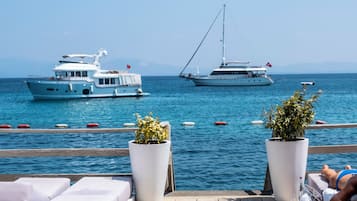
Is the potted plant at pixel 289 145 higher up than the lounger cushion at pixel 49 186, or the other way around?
the potted plant at pixel 289 145

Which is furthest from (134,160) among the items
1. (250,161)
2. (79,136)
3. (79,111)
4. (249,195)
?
(79,111)

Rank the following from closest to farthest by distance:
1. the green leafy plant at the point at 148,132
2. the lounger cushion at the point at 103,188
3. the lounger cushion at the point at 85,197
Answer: the lounger cushion at the point at 85,197 → the lounger cushion at the point at 103,188 → the green leafy plant at the point at 148,132

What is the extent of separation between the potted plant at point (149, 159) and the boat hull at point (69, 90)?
5310cm

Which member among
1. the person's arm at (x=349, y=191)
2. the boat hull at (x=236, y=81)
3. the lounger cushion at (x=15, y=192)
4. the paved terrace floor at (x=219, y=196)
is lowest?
the boat hull at (x=236, y=81)

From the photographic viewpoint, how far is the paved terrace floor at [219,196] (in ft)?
18.8

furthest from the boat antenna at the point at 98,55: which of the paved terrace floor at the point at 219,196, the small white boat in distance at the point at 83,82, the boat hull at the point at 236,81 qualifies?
the paved terrace floor at the point at 219,196

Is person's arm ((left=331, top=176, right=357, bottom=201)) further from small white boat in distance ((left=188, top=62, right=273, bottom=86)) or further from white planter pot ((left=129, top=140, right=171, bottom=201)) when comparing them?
small white boat in distance ((left=188, top=62, right=273, bottom=86))

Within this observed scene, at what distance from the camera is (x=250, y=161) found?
58.5 feet

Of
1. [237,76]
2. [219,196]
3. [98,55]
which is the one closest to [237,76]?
[237,76]

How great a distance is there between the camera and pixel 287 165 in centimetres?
535

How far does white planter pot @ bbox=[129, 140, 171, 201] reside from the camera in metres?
5.32

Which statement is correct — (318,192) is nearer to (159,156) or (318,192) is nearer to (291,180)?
(291,180)

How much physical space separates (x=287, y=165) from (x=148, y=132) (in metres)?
1.47

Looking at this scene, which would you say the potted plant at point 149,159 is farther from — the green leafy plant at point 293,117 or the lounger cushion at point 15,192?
the lounger cushion at point 15,192
